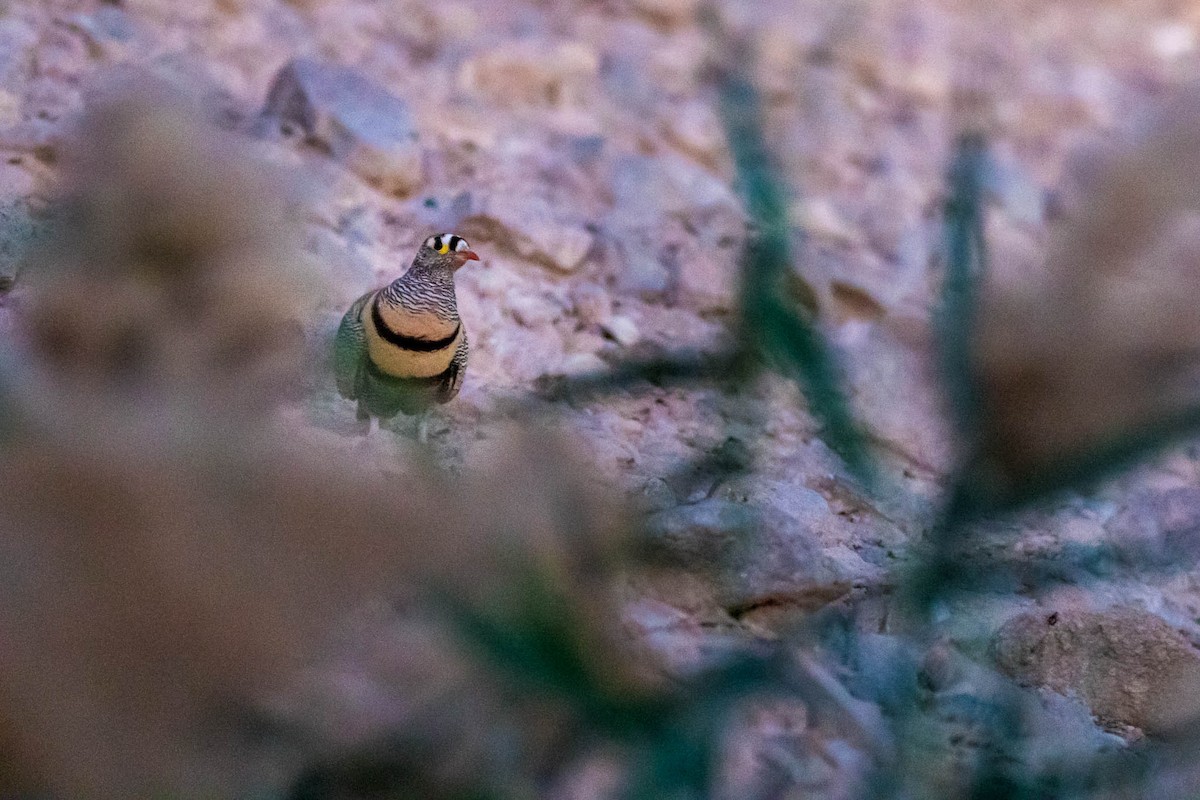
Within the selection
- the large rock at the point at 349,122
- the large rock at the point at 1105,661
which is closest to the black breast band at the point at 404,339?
the large rock at the point at 349,122

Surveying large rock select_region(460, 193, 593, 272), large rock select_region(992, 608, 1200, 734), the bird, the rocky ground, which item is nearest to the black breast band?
the bird

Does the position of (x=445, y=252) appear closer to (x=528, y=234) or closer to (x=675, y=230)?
(x=528, y=234)

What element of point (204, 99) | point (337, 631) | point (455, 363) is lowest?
point (455, 363)

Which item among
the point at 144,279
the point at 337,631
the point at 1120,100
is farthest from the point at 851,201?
the point at 337,631

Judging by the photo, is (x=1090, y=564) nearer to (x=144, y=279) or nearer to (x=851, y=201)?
(x=144, y=279)

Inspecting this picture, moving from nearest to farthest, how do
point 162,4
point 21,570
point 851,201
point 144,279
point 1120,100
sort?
point 21,570 → point 144,279 → point 162,4 → point 851,201 → point 1120,100

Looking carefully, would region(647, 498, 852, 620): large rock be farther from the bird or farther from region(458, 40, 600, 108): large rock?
region(458, 40, 600, 108): large rock

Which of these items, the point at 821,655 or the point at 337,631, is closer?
the point at 337,631
